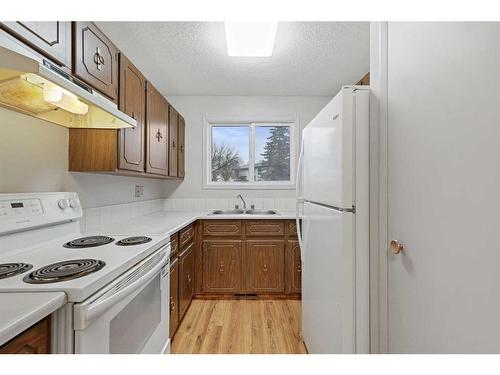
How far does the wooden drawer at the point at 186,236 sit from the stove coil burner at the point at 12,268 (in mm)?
1188

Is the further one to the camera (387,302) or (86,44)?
(86,44)

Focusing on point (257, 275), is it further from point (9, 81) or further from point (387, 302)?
point (9, 81)

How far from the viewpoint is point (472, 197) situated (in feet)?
2.28

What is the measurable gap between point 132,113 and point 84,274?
1.28 meters

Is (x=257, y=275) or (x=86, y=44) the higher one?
(x=86, y=44)

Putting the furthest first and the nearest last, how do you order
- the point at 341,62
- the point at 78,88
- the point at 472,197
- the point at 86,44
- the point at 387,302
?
the point at 341,62 → the point at 86,44 → the point at 387,302 → the point at 78,88 → the point at 472,197

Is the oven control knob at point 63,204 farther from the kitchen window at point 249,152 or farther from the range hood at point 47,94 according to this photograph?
the kitchen window at point 249,152

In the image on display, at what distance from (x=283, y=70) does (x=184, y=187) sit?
185 cm

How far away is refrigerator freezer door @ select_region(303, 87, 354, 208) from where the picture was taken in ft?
3.84

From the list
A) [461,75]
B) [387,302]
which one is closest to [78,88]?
[461,75]

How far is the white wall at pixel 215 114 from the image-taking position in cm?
341

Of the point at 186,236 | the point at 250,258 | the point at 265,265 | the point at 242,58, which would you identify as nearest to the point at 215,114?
the point at 242,58

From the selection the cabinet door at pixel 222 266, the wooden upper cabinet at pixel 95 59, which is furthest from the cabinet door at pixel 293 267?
the wooden upper cabinet at pixel 95 59

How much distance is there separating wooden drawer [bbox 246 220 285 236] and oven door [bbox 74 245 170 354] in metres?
1.26
